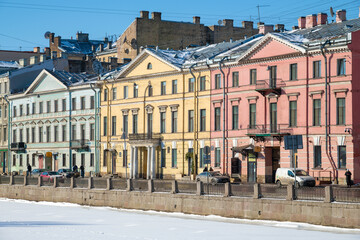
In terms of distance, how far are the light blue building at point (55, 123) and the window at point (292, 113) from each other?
74.9 feet

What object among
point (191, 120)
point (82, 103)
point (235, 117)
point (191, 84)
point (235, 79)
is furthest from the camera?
point (82, 103)

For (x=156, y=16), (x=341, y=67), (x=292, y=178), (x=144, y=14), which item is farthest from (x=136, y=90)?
(x=292, y=178)

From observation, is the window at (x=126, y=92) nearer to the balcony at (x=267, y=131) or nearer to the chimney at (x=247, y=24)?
the balcony at (x=267, y=131)

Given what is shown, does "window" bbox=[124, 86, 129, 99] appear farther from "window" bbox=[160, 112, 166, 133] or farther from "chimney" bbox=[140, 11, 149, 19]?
"chimney" bbox=[140, 11, 149, 19]

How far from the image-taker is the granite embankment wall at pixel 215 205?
116 ft

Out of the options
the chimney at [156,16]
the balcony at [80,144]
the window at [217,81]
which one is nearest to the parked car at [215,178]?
the window at [217,81]

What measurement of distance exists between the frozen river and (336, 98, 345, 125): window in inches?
596

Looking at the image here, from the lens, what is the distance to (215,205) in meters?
41.5

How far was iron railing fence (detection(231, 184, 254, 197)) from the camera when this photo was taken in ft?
132

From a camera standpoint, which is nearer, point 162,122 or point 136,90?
point 162,122

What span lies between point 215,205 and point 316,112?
16.1m

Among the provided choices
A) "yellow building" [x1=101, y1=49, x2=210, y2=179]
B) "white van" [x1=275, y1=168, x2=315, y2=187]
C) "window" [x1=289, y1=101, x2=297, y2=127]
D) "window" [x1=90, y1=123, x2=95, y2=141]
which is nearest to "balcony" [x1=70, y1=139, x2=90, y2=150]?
"window" [x1=90, y1=123, x2=95, y2=141]

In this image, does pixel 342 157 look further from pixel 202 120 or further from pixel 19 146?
pixel 19 146

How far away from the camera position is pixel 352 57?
52.9 meters
